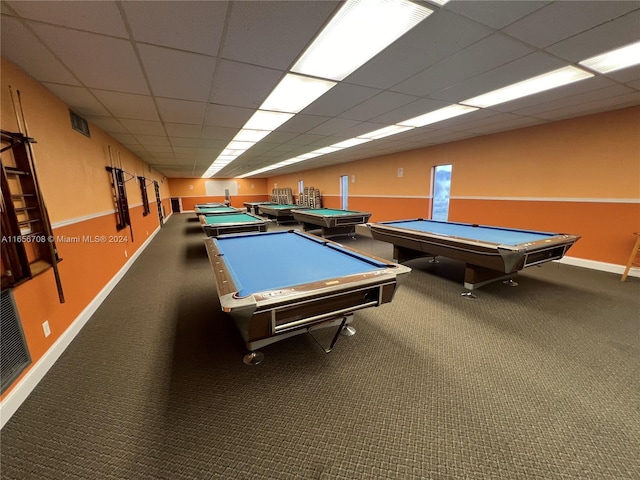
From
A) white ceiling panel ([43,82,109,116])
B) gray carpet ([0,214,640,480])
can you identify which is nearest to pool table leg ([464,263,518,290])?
gray carpet ([0,214,640,480])

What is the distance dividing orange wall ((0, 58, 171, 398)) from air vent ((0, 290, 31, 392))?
0.07 metres

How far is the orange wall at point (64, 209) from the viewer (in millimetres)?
1885

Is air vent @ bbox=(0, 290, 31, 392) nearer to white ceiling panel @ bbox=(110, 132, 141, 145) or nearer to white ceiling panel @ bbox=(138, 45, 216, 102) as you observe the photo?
white ceiling panel @ bbox=(138, 45, 216, 102)

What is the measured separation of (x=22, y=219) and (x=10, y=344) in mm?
964

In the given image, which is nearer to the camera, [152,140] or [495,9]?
[495,9]

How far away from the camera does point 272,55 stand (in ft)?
6.50

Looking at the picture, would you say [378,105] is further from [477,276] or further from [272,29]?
[477,276]

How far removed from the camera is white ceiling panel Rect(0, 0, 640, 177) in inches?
59.2

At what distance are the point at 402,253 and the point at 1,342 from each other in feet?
14.4

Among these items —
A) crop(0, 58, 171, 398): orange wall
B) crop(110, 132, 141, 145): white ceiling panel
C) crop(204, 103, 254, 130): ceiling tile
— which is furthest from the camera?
crop(110, 132, 141, 145): white ceiling panel

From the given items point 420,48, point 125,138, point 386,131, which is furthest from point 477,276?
point 125,138

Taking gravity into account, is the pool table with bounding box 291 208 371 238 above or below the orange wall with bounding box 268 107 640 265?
below
